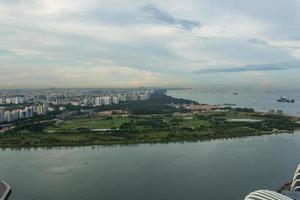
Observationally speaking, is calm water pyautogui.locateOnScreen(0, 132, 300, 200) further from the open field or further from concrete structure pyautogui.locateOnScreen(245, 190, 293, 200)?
concrete structure pyautogui.locateOnScreen(245, 190, 293, 200)

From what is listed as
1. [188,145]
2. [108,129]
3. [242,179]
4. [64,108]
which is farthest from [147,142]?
[64,108]

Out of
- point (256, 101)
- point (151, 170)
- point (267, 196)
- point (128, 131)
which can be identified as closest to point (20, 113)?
point (128, 131)

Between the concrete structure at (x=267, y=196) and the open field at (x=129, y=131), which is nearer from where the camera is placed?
the concrete structure at (x=267, y=196)

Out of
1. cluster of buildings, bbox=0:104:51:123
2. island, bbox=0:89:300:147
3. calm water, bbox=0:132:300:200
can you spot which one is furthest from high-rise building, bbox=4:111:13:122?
calm water, bbox=0:132:300:200

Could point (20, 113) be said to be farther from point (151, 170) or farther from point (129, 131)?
point (151, 170)

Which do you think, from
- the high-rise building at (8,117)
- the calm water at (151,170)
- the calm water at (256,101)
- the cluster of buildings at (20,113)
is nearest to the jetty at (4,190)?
the calm water at (151,170)

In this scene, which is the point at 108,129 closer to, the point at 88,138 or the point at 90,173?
the point at 88,138

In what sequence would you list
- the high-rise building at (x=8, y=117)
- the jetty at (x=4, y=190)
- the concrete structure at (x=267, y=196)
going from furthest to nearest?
the high-rise building at (x=8, y=117) → the jetty at (x=4, y=190) → the concrete structure at (x=267, y=196)

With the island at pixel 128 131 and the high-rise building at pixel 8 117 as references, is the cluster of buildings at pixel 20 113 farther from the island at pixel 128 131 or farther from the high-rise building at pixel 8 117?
the island at pixel 128 131
